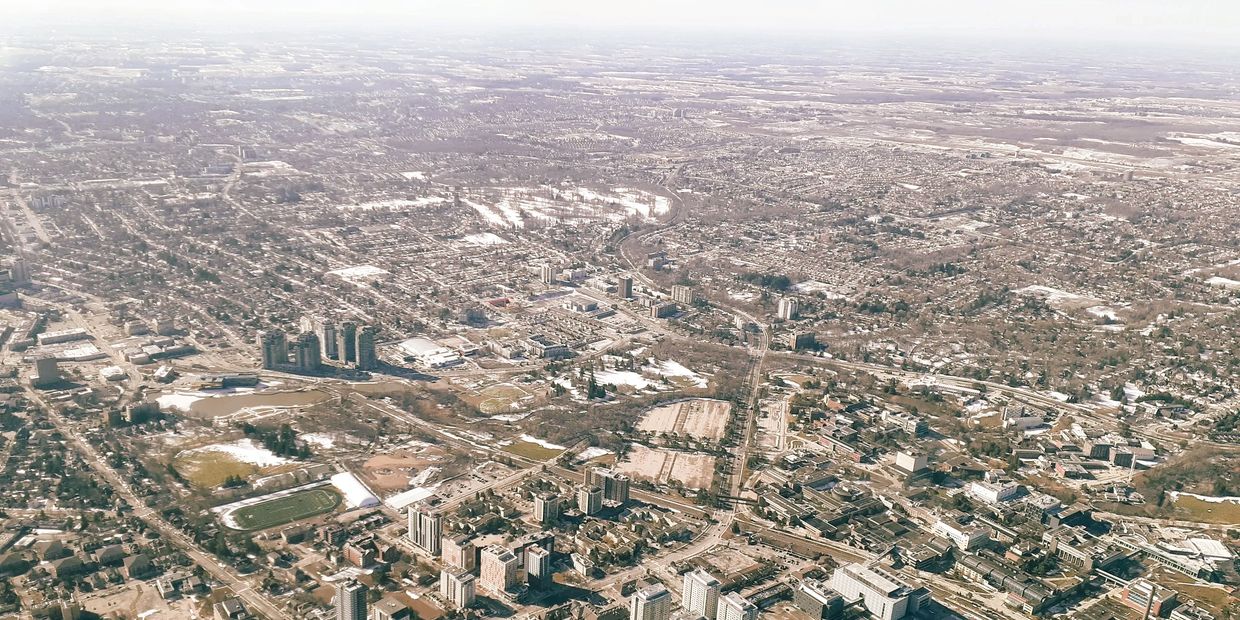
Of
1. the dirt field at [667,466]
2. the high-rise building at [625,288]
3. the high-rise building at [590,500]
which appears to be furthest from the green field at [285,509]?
the high-rise building at [625,288]

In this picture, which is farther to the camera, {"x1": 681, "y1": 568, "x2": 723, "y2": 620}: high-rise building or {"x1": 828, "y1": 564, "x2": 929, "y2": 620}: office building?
{"x1": 828, "y1": 564, "x2": 929, "y2": 620}: office building

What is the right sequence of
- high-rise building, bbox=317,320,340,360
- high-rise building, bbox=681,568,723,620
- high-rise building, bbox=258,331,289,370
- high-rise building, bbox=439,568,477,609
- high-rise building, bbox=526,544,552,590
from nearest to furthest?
1. high-rise building, bbox=681,568,723,620
2. high-rise building, bbox=439,568,477,609
3. high-rise building, bbox=526,544,552,590
4. high-rise building, bbox=258,331,289,370
5. high-rise building, bbox=317,320,340,360

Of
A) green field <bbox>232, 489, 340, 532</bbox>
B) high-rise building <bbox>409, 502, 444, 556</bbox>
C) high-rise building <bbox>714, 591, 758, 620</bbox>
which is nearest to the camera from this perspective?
high-rise building <bbox>714, 591, 758, 620</bbox>

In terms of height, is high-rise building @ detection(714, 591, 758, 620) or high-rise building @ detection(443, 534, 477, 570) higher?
high-rise building @ detection(714, 591, 758, 620)

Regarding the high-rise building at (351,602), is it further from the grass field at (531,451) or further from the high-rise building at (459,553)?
the grass field at (531,451)

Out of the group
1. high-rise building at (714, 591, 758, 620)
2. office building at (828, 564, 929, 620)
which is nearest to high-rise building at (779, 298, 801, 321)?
office building at (828, 564, 929, 620)

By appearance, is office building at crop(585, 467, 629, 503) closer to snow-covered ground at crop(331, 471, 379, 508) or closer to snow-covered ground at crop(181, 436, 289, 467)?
snow-covered ground at crop(331, 471, 379, 508)

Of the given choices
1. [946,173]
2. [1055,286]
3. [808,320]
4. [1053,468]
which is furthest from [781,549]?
[946,173]

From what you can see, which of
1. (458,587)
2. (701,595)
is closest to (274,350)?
(458,587)

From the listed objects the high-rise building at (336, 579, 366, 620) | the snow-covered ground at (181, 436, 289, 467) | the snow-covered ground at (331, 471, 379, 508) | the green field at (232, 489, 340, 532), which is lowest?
the snow-covered ground at (181, 436, 289, 467)
